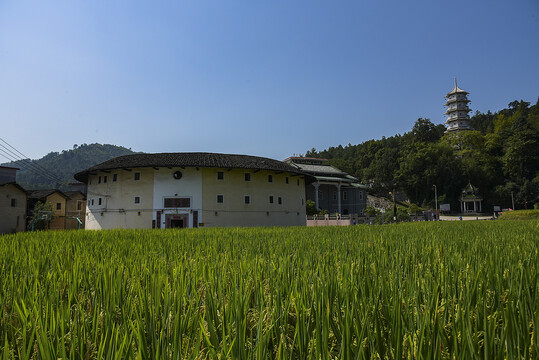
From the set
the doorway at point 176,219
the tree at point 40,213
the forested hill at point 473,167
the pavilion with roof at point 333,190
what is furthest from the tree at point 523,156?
the tree at point 40,213

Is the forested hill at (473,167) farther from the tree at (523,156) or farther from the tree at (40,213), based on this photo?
the tree at (40,213)

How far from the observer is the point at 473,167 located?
58.4 meters

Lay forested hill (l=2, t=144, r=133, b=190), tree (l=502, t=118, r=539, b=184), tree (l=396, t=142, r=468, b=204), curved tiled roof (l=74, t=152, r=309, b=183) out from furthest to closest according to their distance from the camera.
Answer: forested hill (l=2, t=144, r=133, b=190)
tree (l=396, t=142, r=468, b=204)
tree (l=502, t=118, r=539, b=184)
curved tiled roof (l=74, t=152, r=309, b=183)

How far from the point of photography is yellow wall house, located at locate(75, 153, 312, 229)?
27.3 m

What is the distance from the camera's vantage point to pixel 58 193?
4231cm

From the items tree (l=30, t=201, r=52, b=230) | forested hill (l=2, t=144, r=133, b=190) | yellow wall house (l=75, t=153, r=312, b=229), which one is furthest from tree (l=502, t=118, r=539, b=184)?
forested hill (l=2, t=144, r=133, b=190)

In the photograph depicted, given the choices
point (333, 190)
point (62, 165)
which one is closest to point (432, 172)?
point (333, 190)

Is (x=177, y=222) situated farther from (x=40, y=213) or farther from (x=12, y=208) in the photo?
(x=40, y=213)

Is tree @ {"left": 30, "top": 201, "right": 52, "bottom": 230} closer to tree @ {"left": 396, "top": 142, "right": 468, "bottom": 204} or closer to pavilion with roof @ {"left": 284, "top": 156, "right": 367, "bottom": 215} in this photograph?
pavilion with roof @ {"left": 284, "top": 156, "right": 367, "bottom": 215}

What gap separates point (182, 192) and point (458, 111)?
2845 inches

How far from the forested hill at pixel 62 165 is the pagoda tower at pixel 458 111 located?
388 ft

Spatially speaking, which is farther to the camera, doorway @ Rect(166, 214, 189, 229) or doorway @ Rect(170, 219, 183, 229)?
doorway @ Rect(170, 219, 183, 229)

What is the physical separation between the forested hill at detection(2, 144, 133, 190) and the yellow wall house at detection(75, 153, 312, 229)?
95.5 meters

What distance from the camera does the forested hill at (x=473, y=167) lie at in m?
55.9
